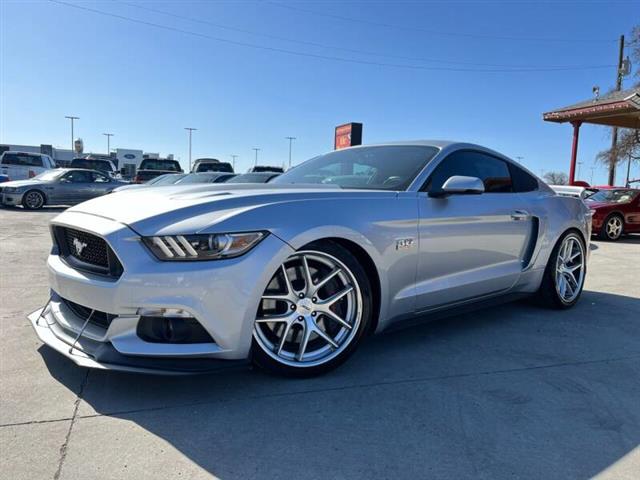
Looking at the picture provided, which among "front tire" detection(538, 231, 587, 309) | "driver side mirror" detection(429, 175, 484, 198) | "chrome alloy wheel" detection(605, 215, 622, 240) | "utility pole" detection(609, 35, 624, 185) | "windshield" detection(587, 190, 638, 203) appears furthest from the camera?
"utility pole" detection(609, 35, 624, 185)

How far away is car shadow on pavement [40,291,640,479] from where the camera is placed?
208 centimetres

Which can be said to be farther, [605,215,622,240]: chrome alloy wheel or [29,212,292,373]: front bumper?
[605,215,622,240]: chrome alloy wheel

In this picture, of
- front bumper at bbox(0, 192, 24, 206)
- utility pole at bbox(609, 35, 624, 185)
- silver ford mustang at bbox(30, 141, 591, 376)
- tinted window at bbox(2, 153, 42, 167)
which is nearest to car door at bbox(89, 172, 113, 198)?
front bumper at bbox(0, 192, 24, 206)

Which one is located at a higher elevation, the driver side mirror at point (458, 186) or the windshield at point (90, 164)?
the windshield at point (90, 164)

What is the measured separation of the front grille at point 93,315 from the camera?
8.21 ft

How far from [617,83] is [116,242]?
30631 millimetres

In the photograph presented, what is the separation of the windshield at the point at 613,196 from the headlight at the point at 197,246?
475 inches

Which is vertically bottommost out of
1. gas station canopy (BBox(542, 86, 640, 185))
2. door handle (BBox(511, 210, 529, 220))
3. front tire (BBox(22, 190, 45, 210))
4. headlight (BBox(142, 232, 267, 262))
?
front tire (BBox(22, 190, 45, 210))

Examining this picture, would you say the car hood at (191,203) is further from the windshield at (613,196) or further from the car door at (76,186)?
the car door at (76,186)

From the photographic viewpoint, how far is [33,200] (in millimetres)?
15273

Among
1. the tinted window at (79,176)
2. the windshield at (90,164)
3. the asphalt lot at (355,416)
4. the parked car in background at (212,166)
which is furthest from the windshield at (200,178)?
the windshield at (90,164)

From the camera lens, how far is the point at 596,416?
101 inches

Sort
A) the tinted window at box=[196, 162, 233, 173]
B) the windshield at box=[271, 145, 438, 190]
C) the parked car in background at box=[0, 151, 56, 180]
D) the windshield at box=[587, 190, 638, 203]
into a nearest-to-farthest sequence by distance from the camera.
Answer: the windshield at box=[271, 145, 438, 190] → the windshield at box=[587, 190, 638, 203] → the parked car in background at box=[0, 151, 56, 180] → the tinted window at box=[196, 162, 233, 173]

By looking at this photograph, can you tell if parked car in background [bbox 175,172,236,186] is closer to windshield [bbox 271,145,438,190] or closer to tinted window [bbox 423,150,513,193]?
windshield [bbox 271,145,438,190]
